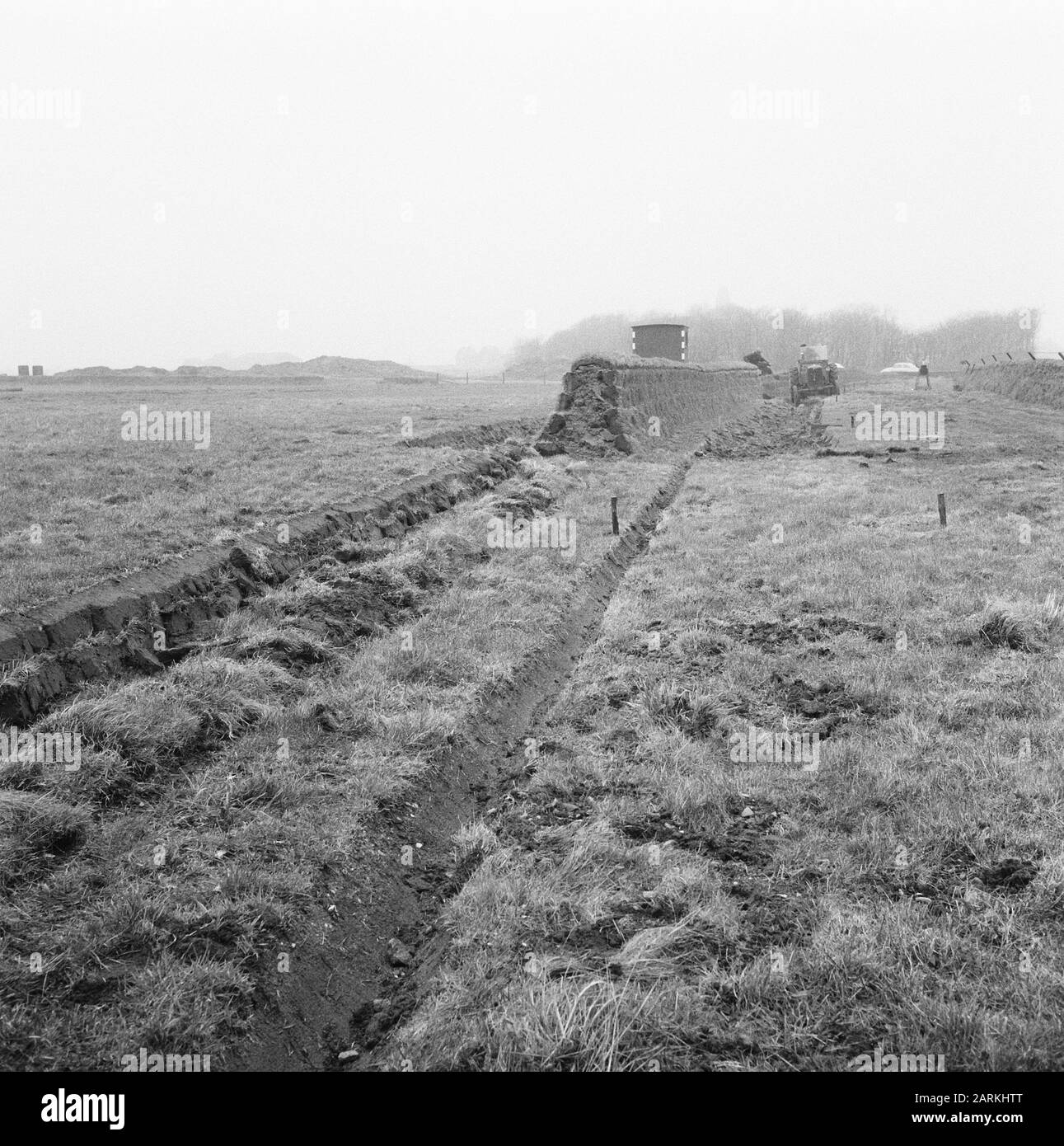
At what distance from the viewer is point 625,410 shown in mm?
25703

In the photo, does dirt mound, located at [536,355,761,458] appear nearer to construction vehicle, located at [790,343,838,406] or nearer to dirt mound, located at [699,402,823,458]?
dirt mound, located at [699,402,823,458]

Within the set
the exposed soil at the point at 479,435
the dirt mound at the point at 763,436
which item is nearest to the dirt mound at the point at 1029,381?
the dirt mound at the point at 763,436

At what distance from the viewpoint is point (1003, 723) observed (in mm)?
6508

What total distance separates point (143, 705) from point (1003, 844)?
5.95m

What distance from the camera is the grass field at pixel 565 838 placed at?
12.4 ft

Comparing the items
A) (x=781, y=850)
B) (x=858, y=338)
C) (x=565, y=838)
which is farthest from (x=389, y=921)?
(x=858, y=338)

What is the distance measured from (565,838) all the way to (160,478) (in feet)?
43.5

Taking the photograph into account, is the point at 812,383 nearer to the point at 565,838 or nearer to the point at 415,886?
the point at 565,838

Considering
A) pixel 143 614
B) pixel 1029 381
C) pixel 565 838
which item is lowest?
pixel 565 838

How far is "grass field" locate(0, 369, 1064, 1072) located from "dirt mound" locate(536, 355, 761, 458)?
14.1 metres

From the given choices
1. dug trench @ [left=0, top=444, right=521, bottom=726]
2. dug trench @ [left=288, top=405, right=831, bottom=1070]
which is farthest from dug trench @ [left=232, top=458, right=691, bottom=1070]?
dug trench @ [left=0, top=444, right=521, bottom=726]

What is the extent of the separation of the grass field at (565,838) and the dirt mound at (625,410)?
1412 centimetres

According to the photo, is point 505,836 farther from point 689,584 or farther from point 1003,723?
point 689,584
